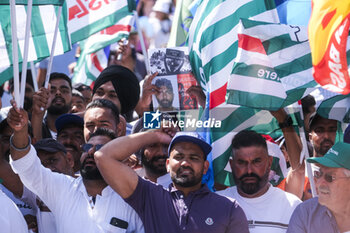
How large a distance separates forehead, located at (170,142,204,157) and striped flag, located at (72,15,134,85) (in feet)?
10.1

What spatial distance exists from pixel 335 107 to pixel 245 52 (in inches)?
42.8

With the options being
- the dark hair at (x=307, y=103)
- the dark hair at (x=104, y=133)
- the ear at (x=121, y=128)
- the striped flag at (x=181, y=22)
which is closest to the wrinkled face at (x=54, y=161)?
the dark hair at (x=104, y=133)

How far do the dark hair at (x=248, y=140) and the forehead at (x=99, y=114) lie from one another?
1176mm

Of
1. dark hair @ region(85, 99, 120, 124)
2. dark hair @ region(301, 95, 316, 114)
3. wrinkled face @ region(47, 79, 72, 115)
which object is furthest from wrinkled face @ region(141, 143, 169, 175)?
dark hair @ region(301, 95, 316, 114)

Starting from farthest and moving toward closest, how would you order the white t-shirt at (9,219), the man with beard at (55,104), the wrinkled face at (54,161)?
1. the man with beard at (55,104)
2. the wrinkled face at (54,161)
3. the white t-shirt at (9,219)

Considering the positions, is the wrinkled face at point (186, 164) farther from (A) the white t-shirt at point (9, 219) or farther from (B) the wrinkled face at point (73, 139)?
(B) the wrinkled face at point (73, 139)

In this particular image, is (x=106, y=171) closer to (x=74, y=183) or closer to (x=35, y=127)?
(x=74, y=183)

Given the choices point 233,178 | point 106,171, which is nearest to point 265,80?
point 233,178

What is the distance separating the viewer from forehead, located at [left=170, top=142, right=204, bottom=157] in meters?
5.08

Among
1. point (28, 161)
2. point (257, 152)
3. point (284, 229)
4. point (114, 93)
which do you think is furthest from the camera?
point (114, 93)

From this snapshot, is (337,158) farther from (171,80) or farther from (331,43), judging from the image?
(171,80)

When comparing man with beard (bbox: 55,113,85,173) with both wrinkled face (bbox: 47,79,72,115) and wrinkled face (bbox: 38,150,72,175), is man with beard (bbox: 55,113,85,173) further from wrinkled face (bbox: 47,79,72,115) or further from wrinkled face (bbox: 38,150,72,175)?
wrinkled face (bbox: 47,79,72,115)

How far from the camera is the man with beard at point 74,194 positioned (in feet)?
15.5

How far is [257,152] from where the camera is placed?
546 centimetres
